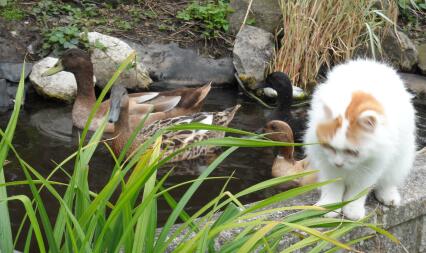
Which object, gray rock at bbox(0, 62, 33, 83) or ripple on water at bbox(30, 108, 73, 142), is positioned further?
gray rock at bbox(0, 62, 33, 83)

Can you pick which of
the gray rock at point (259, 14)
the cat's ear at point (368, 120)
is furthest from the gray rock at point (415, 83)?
the cat's ear at point (368, 120)

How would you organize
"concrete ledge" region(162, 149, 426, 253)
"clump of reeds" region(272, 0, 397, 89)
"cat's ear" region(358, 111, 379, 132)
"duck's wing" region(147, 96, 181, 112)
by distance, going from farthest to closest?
"clump of reeds" region(272, 0, 397, 89), "duck's wing" region(147, 96, 181, 112), "concrete ledge" region(162, 149, 426, 253), "cat's ear" region(358, 111, 379, 132)


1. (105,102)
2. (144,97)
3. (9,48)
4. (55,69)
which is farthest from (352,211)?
(9,48)

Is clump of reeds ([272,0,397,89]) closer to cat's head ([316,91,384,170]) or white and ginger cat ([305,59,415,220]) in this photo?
white and ginger cat ([305,59,415,220])

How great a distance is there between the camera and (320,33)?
817 centimetres

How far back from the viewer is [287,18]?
8320 mm

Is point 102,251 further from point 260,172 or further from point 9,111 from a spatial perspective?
point 9,111

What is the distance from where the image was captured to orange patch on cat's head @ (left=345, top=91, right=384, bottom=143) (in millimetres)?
3061

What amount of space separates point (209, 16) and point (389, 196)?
18.7ft

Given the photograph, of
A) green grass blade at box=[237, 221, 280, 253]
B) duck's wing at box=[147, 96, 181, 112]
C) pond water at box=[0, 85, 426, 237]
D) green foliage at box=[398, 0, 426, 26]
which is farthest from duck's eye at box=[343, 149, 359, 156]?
green foliage at box=[398, 0, 426, 26]

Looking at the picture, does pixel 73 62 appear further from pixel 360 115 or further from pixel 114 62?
pixel 360 115

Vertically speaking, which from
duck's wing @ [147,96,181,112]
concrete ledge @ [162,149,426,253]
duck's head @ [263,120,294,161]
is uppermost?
concrete ledge @ [162,149,426,253]

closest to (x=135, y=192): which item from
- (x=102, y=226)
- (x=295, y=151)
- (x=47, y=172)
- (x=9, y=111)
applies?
(x=102, y=226)

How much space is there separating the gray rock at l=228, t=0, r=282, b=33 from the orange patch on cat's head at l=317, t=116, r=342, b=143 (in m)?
5.92
